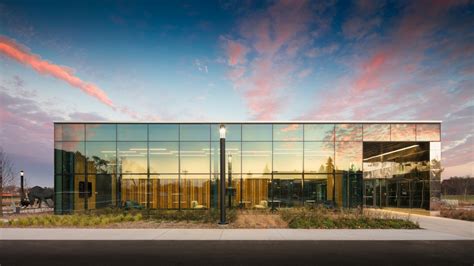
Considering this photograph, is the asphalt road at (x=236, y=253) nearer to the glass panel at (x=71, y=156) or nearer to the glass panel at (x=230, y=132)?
the glass panel at (x=71, y=156)

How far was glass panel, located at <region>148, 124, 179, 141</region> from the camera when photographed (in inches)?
968

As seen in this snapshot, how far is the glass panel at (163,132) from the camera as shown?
24.6 m

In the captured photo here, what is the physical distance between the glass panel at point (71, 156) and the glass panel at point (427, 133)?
25687mm

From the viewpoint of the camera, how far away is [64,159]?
2366 centimetres

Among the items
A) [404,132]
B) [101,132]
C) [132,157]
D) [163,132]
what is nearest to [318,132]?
[404,132]

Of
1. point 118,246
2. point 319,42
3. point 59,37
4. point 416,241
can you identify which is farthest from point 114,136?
point 416,241

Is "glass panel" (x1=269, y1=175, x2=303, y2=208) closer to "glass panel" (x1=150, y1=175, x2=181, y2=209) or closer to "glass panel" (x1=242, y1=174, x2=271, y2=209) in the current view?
"glass panel" (x1=242, y1=174, x2=271, y2=209)

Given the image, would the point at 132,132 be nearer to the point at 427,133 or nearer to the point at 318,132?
the point at 318,132

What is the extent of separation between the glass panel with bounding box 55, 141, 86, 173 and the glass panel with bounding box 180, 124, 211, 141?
7.65 meters

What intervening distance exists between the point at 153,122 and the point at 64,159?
705cm

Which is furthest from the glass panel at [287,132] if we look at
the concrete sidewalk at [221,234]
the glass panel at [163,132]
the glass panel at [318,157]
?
the concrete sidewalk at [221,234]

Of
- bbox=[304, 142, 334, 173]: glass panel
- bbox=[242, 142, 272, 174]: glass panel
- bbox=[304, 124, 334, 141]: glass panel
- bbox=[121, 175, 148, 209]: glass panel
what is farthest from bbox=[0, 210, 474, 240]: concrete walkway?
→ bbox=[304, 124, 334, 141]: glass panel

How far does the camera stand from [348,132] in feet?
81.4

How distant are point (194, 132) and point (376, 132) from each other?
14.1m
